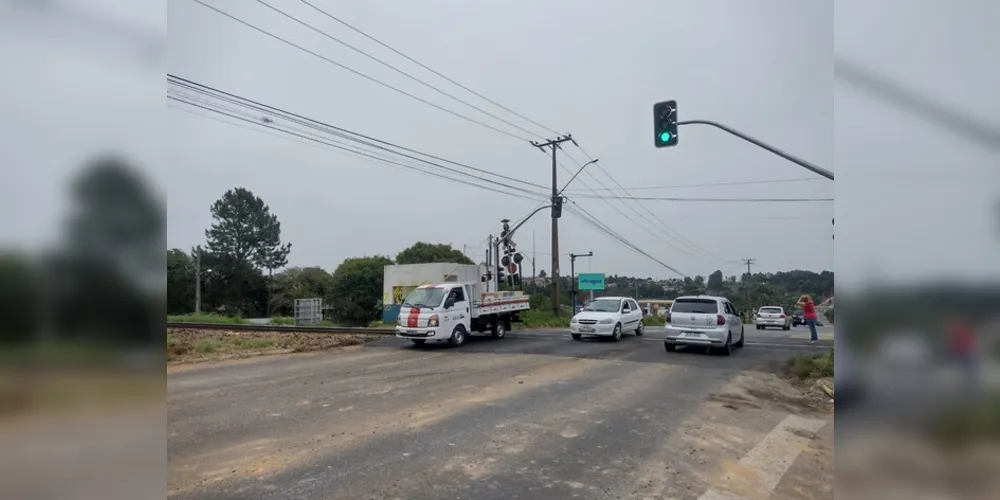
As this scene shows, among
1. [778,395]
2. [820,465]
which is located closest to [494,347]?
[778,395]

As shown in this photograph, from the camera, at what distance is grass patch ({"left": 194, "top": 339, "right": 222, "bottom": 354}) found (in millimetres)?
15078

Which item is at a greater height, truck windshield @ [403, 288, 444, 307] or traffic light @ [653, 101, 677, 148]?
traffic light @ [653, 101, 677, 148]

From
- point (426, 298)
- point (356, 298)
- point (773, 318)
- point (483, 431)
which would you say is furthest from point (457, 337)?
point (356, 298)

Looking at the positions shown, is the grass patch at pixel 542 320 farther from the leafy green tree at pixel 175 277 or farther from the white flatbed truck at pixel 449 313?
the leafy green tree at pixel 175 277

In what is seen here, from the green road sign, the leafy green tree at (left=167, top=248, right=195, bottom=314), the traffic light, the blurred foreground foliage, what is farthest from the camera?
the green road sign

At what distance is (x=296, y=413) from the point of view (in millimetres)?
7379

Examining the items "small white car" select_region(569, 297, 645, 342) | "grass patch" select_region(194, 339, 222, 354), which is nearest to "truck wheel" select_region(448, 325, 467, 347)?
"small white car" select_region(569, 297, 645, 342)

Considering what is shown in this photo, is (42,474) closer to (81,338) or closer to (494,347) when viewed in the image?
(81,338)

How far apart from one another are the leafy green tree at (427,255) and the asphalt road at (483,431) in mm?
43219

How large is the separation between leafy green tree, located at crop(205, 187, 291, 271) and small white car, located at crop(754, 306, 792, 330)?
38.4 metres

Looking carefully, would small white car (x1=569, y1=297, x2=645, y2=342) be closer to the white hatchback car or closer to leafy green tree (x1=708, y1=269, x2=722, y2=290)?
the white hatchback car

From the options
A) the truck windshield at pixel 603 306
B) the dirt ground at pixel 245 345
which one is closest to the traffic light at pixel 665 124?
the truck windshield at pixel 603 306

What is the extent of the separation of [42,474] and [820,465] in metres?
5.84

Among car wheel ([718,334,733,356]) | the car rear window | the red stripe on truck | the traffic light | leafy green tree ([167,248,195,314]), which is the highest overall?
the traffic light
